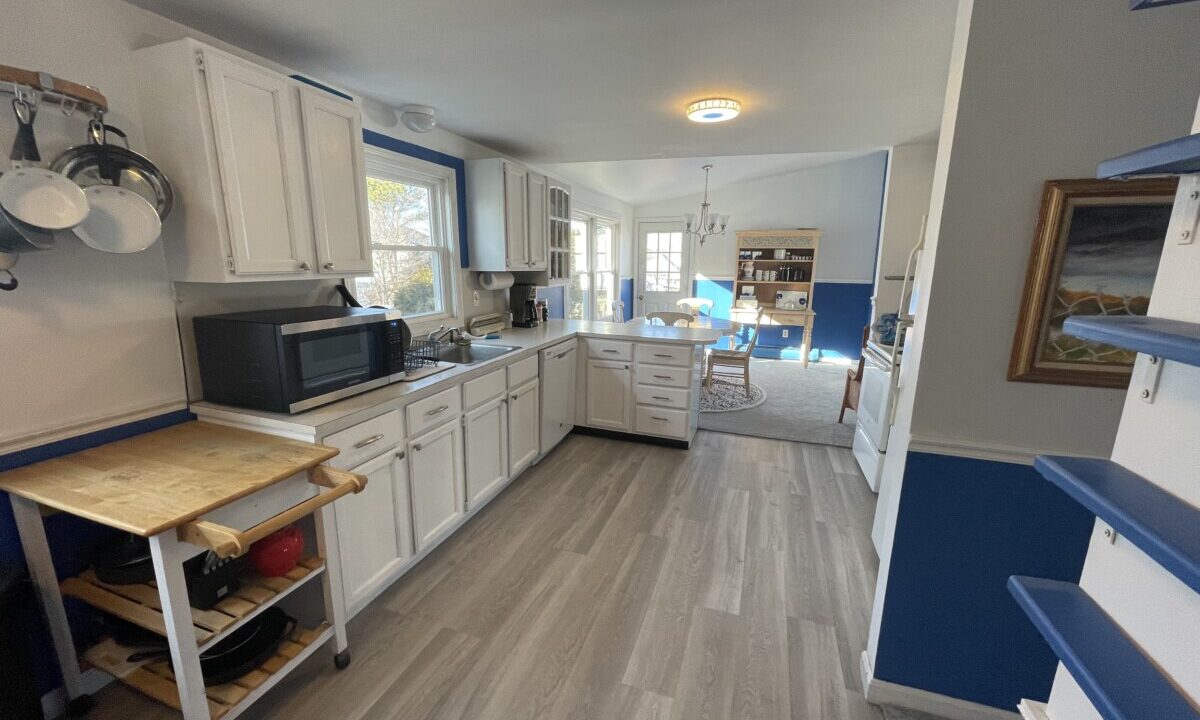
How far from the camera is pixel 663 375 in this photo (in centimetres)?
357

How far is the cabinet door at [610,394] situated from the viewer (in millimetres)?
3678

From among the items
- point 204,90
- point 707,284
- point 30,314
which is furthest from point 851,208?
point 30,314

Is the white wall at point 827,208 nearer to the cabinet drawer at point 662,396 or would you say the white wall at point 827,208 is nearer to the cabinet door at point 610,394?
the cabinet drawer at point 662,396

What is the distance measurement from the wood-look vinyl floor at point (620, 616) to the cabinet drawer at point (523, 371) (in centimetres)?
69

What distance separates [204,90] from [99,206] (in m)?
0.47

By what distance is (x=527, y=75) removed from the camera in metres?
2.24

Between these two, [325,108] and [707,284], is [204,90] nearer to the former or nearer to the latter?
[325,108]

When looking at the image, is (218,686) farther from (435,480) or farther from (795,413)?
(795,413)

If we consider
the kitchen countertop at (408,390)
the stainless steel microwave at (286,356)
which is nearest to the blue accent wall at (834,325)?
the kitchen countertop at (408,390)

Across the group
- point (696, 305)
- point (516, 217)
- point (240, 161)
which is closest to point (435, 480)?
point (240, 161)

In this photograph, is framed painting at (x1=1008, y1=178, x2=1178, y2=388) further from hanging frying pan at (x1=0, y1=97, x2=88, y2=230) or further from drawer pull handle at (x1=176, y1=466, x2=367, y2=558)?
hanging frying pan at (x1=0, y1=97, x2=88, y2=230)

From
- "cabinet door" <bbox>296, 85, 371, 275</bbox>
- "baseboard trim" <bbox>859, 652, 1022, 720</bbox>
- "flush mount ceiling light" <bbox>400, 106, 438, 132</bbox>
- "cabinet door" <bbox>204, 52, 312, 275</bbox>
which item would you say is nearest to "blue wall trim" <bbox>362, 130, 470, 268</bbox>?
"flush mount ceiling light" <bbox>400, 106, 438, 132</bbox>

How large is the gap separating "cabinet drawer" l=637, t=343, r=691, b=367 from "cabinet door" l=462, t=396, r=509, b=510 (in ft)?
3.91

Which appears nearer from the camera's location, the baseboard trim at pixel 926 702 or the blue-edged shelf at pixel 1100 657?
the blue-edged shelf at pixel 1100 657
